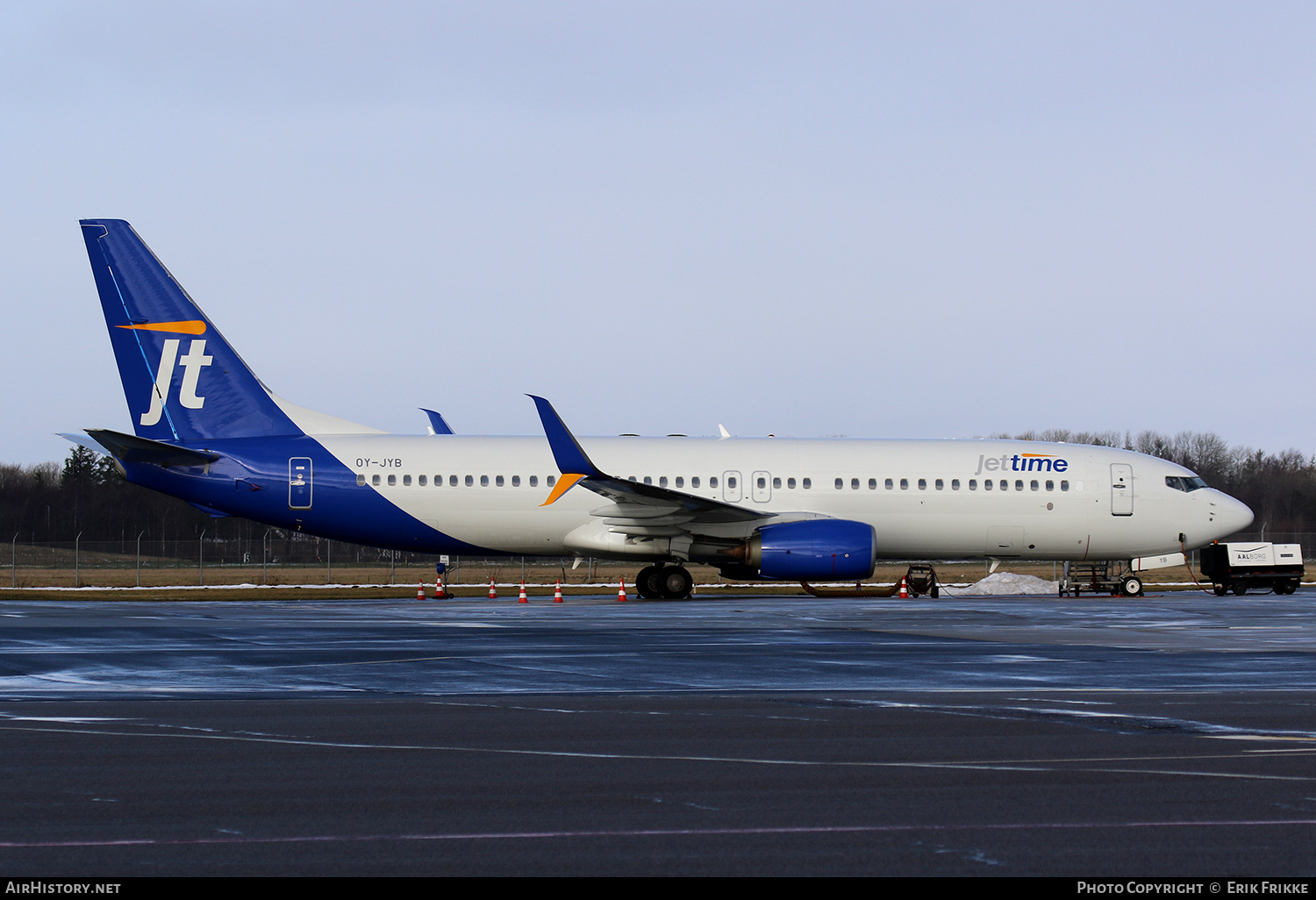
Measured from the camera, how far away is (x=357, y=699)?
10219mm

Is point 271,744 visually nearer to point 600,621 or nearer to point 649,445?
point 600,621

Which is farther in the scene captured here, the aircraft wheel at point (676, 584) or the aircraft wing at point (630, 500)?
the aircraft wheel at point (676, 584)

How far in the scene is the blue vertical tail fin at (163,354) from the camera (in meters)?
27.2

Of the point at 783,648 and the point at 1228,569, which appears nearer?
the point at 783,648

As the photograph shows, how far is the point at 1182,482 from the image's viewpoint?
29953 millimetres

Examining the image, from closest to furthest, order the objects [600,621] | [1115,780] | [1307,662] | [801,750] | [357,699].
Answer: [1115,780] → [801,750] → [357,699] → [1307,662] → [600,621]

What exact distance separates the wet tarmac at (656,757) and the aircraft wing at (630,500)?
382 inches

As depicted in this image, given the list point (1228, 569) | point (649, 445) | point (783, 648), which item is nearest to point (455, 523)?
point (649, 445)

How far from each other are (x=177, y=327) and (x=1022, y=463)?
62.8ft

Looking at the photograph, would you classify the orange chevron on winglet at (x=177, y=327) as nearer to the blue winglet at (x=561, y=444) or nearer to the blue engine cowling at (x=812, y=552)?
the blue winglet at (x=561, y=444)

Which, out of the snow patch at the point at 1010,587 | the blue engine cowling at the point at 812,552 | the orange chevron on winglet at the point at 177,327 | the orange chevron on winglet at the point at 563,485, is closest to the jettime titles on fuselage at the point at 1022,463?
the blue engine cowling at the point at 812,552

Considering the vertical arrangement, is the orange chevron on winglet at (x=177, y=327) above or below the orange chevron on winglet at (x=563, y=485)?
above

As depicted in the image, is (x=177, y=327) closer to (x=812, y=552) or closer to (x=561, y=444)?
(x=561, y=444)
